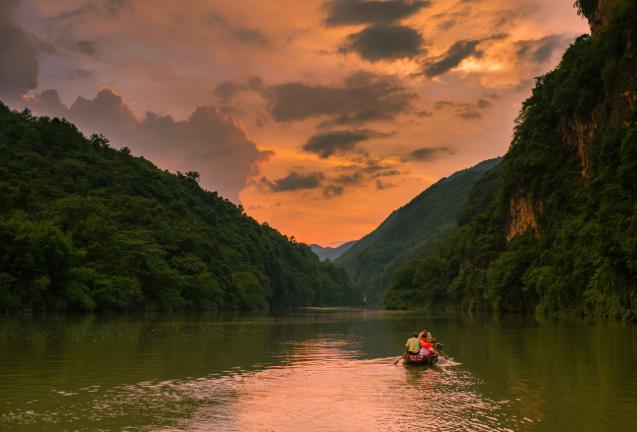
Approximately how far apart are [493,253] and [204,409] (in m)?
123

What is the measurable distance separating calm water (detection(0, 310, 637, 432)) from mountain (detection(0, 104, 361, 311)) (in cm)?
5349

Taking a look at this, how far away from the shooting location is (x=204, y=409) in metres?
20.7

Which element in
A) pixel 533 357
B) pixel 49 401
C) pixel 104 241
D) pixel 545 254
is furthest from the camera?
pixel 104 241

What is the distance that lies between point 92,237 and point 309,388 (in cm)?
9957

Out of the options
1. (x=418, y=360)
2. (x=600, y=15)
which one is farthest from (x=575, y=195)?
(x=418, y=360)

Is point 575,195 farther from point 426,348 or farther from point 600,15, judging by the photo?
point 426,348

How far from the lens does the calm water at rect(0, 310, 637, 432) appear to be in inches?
743

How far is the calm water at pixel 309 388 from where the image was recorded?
1888 centimetres

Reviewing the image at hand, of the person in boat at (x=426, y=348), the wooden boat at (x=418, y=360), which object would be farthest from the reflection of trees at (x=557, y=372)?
the person in boat at (x=426, y=348)

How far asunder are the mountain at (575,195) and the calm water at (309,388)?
25017 mm

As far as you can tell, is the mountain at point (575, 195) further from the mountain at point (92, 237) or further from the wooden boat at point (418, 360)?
the mountain at point (92, 237)

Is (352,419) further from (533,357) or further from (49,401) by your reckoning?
(533,357)

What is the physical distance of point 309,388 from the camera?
25.6 meters

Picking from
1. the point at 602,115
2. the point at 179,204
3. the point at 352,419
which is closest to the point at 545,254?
the point at 602,115
